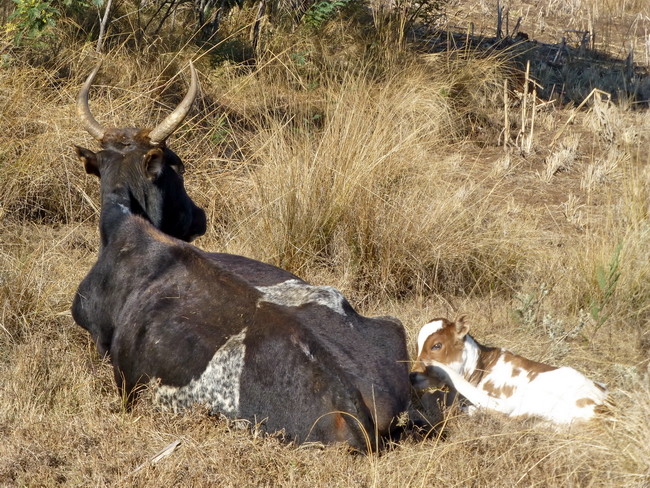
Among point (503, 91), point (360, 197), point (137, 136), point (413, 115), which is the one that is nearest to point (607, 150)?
point (503, 91)

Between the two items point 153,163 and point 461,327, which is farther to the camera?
point 153,163

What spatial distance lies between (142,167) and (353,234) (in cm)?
187

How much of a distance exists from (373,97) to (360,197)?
2603 mm

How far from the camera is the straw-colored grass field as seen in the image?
3.69 metres

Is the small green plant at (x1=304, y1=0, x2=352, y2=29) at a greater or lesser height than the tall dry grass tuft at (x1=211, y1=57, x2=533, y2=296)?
greater

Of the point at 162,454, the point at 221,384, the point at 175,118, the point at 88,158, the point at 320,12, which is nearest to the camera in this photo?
the point at 162,454

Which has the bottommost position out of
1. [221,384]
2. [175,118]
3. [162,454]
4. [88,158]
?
[162,454]

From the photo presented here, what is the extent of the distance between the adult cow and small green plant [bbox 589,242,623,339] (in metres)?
2.01

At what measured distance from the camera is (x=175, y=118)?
5.27 meters

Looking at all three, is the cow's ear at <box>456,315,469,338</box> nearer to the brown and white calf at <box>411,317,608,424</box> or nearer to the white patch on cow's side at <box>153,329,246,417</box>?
the brown and white calf at <box>411,317,608,424</box>

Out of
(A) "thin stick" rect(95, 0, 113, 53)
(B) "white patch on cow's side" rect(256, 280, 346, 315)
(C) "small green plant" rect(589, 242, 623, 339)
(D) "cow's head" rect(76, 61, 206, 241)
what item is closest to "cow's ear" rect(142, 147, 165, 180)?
(D) "cow's head" rect(76, 61, 206, 241)

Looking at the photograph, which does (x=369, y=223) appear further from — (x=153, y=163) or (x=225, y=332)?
(x=225, y=332)

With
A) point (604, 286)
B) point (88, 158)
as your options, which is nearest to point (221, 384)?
point (88, 158)

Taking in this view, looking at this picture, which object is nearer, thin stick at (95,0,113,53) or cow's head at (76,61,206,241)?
cow's head at (76,61,206,241)
